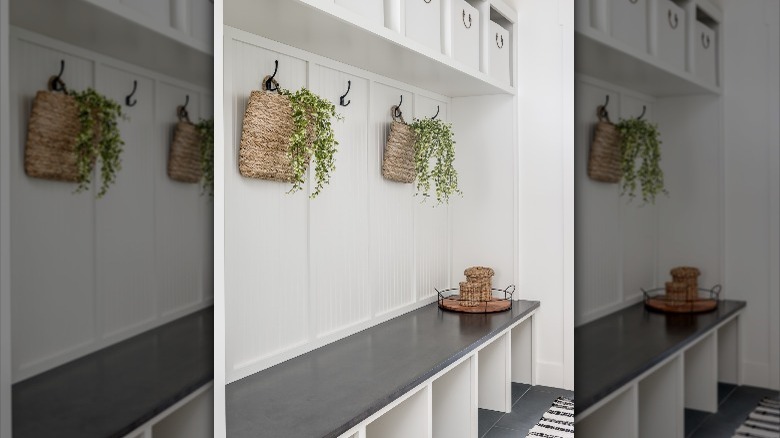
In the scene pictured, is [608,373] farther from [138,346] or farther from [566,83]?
[566,83]

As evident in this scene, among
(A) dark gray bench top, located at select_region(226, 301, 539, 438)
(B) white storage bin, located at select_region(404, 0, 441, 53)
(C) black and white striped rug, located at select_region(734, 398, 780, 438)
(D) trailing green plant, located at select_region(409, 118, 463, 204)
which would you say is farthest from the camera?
(D) trailing green plant, located at select_region(409, 118, 463, 204)

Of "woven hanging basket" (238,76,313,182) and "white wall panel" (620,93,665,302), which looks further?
"woven hanging basket" (238,76,313,182)

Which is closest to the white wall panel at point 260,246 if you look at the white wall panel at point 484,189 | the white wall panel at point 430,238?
the white wall panel at point 430,238

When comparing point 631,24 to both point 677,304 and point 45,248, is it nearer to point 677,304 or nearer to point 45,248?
point 677,304

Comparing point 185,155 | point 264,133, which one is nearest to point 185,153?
point 185,155

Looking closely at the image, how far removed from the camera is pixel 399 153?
7.88 ft

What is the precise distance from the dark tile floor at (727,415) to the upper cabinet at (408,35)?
1.36 m

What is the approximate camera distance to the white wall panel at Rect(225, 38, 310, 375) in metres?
1.58

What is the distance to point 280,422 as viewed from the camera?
4.12ft

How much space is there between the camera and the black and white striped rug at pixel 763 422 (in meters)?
0.07

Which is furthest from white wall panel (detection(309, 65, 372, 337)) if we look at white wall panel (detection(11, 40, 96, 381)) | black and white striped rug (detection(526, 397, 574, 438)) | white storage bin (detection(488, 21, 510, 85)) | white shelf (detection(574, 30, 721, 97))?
white shelf (detection(574, 30, 721, 97))

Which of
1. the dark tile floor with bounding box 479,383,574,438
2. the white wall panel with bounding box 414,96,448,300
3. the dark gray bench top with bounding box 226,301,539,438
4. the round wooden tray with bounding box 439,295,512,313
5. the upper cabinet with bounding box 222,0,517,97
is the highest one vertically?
the upper cabinet with bounding box 222,0,517,97

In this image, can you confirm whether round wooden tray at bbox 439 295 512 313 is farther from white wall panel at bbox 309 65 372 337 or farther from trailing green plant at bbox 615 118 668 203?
trailing green plant at bbox 615 118 668 203

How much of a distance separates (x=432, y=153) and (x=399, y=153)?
252mm
